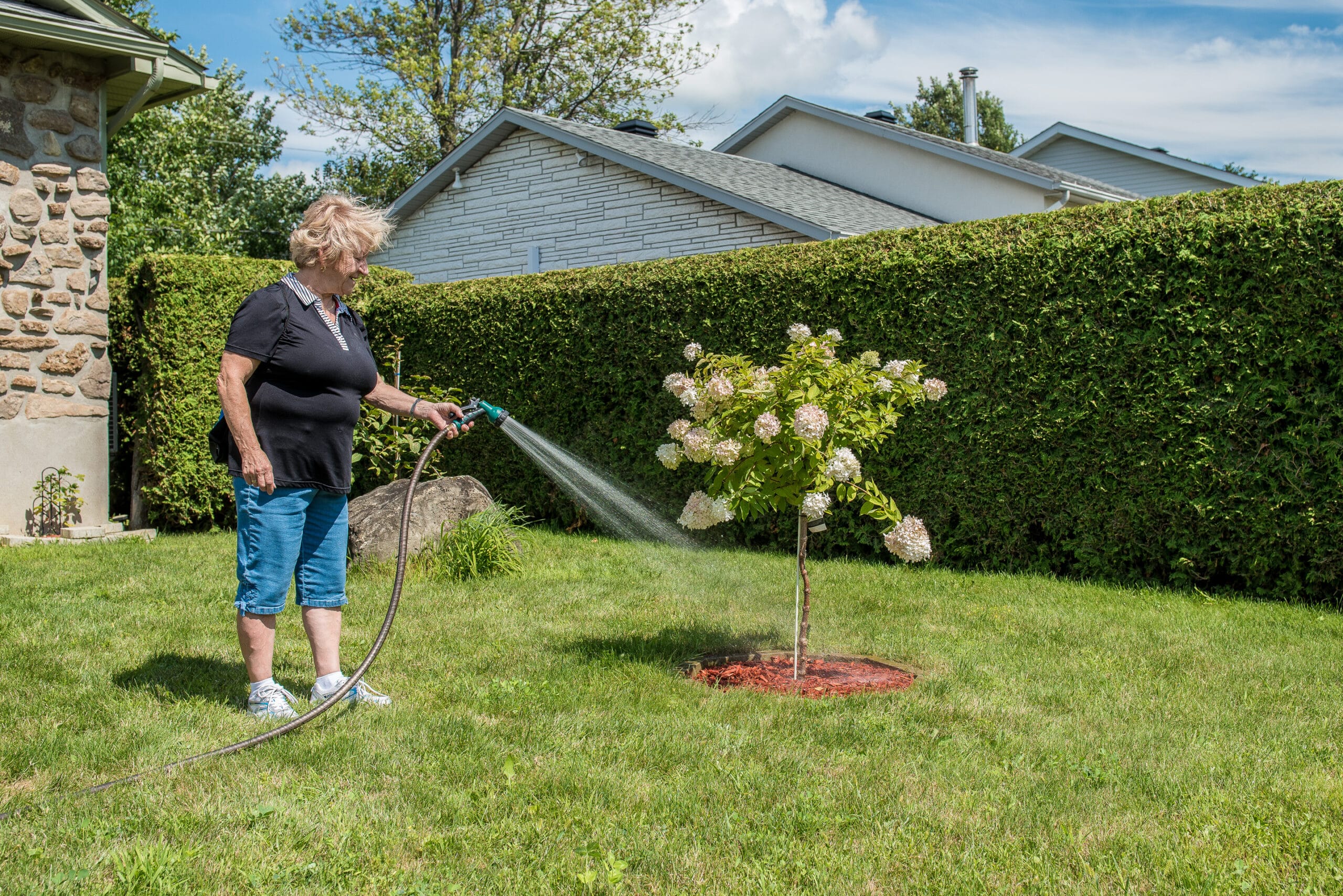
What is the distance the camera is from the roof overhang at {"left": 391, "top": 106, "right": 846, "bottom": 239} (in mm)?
12148

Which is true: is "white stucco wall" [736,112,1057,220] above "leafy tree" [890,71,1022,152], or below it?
below

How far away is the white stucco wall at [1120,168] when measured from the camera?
68.1ft

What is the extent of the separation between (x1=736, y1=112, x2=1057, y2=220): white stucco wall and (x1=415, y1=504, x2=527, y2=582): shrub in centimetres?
985

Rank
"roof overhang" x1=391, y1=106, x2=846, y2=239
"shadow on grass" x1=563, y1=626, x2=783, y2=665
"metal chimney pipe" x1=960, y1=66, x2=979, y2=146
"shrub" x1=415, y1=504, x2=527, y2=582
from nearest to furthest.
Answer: "shadow on grass" x1=563, y1=626, x2=783, y2=665 < "shrub" x1=415, y1=504, x2=527, y2=582 < "roof overhang" x1=391, y1=106, x2=846, y2=239 < "metal chimney pipe" x1=960, y1=66, x2=979, y2=146

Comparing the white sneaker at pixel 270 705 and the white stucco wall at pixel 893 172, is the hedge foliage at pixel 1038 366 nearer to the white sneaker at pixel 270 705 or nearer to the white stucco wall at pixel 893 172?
the white sneaker at pixel 270 705

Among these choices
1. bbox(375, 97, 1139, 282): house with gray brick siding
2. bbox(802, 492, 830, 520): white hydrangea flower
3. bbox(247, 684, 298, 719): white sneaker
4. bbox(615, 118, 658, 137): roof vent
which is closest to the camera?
bbox(247, 684, 298, 719): white sneaker

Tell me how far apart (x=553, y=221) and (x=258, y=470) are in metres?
11.8

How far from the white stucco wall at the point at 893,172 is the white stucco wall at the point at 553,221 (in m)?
4.11

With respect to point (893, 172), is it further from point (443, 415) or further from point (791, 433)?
point (443, 415)

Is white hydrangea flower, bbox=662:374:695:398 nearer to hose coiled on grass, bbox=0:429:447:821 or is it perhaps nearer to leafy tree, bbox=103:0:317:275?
hose coiled on grass, bbox=0:429:447:821

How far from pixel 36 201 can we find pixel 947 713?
809 centimetres

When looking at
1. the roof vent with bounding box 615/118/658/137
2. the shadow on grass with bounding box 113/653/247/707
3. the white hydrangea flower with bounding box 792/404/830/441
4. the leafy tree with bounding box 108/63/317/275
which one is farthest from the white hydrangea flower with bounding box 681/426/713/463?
the roof vent with bounding box 615/118/658/137

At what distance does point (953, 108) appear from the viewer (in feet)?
133

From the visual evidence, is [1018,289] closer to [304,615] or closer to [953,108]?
[304,615]
